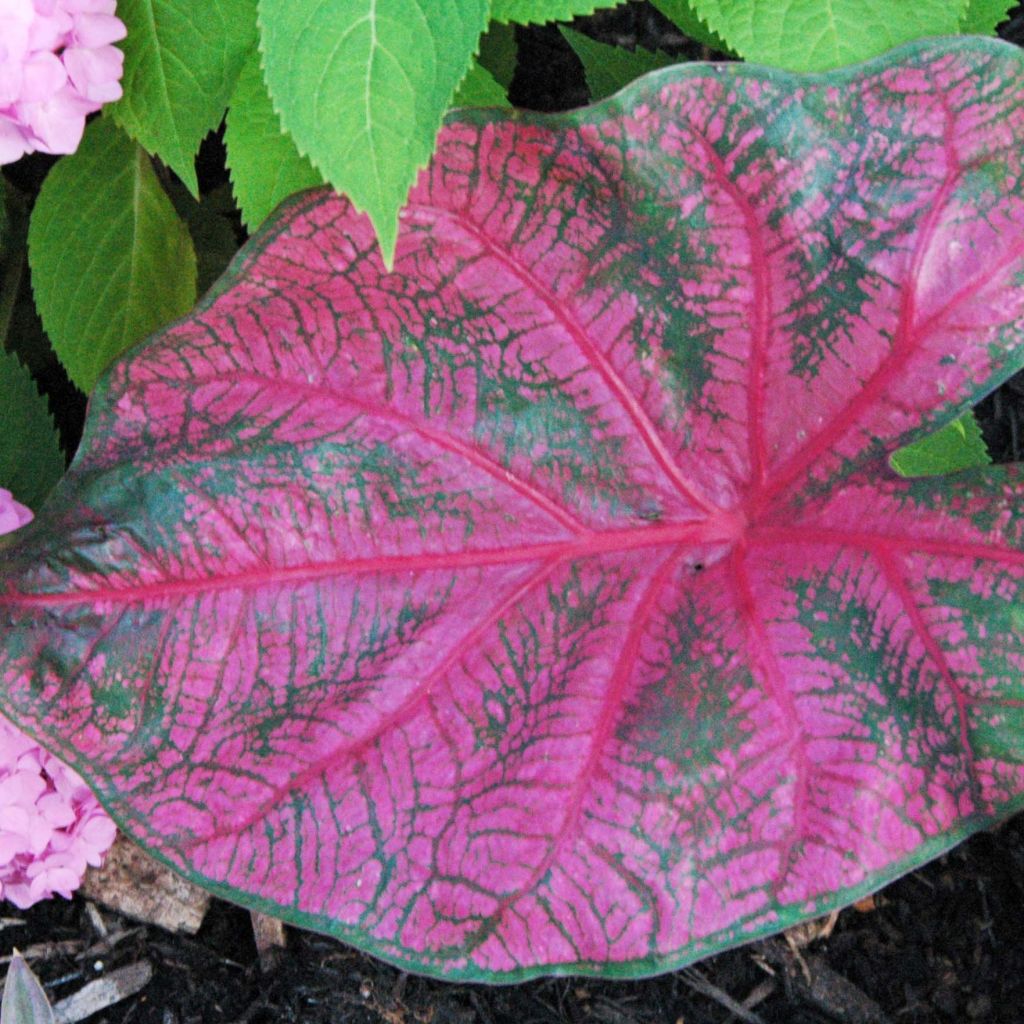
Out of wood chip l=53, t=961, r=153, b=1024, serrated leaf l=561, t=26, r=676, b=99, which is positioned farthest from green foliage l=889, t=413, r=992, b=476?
wood chip l=53, t=961, r=153, b=1024

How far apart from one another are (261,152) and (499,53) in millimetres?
474

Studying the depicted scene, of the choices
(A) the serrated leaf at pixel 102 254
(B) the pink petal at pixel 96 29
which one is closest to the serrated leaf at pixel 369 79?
(B) the pink petal at pixel 96 29

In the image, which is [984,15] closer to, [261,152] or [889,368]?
[889,368]

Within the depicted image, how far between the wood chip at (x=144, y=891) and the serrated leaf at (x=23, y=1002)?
0.25 metres

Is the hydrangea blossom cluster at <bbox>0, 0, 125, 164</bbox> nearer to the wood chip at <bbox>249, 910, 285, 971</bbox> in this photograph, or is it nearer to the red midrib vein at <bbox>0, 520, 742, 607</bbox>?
the red midrib vein at <bbox>0, 520, 742, 607</bbox>

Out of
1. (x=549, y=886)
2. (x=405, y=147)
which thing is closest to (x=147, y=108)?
(x=405, y=147)

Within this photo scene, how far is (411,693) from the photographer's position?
0.90 metres

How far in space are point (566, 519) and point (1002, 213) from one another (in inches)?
15.0

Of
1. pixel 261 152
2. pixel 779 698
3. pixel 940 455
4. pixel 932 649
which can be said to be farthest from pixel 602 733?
pixel 261 152

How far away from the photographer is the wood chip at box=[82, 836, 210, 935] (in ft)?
4.52

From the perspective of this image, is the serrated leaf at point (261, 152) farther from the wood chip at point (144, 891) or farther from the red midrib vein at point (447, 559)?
the wood chip at point (144, 891)

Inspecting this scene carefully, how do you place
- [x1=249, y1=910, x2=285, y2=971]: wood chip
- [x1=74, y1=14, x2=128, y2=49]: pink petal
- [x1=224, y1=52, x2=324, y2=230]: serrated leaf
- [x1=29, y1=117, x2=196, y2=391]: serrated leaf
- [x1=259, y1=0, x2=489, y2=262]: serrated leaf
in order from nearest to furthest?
[x1=259, y1=0, x2=489, y2=262]: serrated leaf, [x1=74, y1=14, x2=128, y2=49]: pink petal, [x1=224, y1=52, x2=324, y2=230]: serrated leaf, [x1=29, y1=117, x2=196, y2=391]: serrated leaf, [x1=249, y1=910, x2=285, y2=971]: wood chip

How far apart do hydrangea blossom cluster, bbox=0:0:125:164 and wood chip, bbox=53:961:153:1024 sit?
943 millimetres

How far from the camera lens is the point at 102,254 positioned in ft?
4.02
